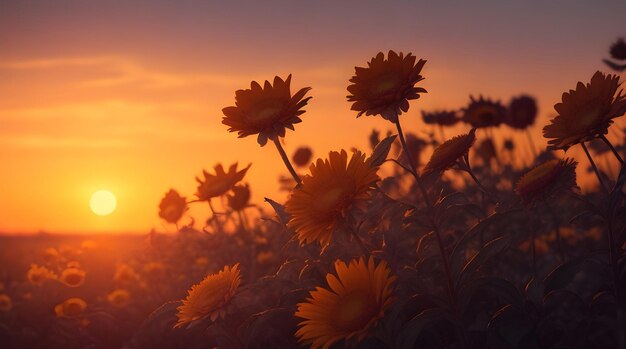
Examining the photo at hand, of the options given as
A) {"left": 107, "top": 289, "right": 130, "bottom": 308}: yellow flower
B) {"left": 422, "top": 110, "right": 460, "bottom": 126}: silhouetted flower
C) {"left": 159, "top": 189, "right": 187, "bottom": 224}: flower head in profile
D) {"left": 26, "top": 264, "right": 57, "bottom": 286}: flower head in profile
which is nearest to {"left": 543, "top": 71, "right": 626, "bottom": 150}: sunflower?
{"left": 422, "top": 110, "right": 460, "bottom": 126}: silhouetted flower

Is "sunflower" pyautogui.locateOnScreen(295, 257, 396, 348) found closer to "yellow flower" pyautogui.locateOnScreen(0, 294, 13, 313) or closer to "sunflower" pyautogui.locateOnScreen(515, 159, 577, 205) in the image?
"sunflower" pyautogui.locateOnScreen(515, 159, 577, 205)

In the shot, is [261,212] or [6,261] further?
[6,261]

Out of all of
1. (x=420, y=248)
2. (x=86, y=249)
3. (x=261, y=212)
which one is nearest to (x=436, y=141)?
(x=261, y=212)

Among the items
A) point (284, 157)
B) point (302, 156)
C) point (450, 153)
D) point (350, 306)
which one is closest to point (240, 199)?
point (302, 156)

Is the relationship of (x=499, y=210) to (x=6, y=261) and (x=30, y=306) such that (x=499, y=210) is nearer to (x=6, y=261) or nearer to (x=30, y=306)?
(x=30, y=306)

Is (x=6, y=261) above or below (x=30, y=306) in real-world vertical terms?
above

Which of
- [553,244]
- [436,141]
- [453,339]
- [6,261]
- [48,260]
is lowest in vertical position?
[453,339]

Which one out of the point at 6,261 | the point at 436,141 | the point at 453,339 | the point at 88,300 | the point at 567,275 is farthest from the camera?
the point at 6,261
